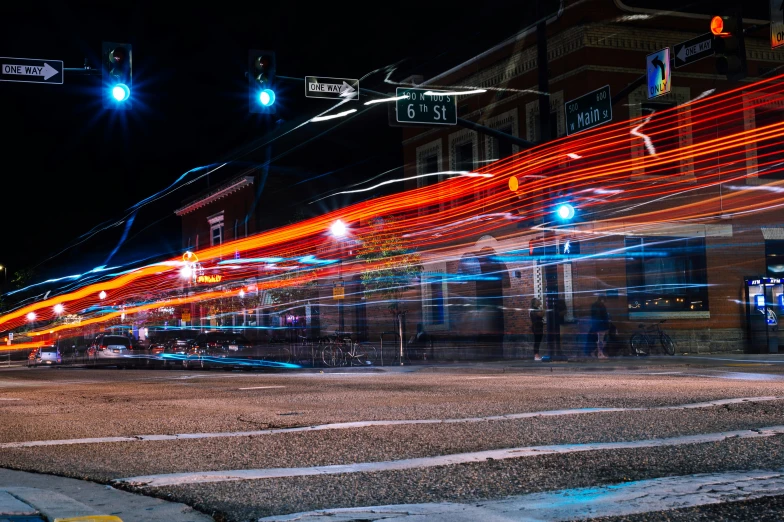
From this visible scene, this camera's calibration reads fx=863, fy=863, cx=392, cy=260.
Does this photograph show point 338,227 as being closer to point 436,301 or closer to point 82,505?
point 436,301

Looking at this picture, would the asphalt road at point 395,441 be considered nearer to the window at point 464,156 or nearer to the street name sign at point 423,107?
the street name sign at point 423,107

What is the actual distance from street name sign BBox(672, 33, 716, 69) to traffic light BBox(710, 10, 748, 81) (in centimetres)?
19

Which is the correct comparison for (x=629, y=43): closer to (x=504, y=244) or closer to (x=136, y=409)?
(x=504, y=244)

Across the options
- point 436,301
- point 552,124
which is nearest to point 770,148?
point 552,124

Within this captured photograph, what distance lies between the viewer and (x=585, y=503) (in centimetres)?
526

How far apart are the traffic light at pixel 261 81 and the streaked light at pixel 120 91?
2.53m

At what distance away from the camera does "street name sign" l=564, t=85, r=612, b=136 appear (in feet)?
64.9

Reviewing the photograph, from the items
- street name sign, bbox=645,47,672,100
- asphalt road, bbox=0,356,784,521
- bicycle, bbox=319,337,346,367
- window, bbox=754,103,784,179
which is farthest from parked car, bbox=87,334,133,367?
window, bbox=754,103,784,179

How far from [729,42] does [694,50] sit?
941 mm

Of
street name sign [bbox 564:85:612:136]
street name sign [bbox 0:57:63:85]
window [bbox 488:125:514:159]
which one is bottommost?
street name sign [bbox 564:85:612:136]

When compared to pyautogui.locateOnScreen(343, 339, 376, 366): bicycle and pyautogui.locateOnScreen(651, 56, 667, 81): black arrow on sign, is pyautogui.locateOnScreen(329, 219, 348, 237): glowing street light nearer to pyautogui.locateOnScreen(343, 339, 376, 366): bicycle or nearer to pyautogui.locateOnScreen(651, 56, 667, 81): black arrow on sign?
pyautogui.locateOnScreen(343, 339, 376, 366): bicycle

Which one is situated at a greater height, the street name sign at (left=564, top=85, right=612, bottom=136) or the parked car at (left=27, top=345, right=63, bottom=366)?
the street name sign at (left=564, top=85, right=612, bottom=136)

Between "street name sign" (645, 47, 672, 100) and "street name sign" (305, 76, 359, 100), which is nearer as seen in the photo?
"street name sign" (645, 47, 672, 100)

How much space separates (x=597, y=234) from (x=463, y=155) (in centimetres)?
873
